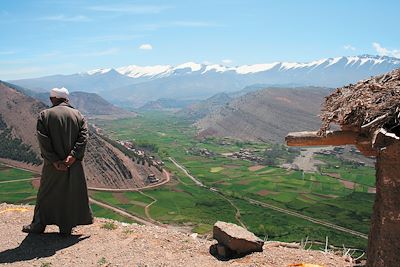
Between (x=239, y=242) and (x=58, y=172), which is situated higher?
(x=58, y=172)

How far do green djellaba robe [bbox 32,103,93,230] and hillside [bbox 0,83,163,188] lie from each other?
184ft

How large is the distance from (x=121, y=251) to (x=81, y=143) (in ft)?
6.35

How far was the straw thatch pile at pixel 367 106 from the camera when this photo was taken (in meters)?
4.20

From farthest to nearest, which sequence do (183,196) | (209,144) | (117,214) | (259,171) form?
(209,144)
(259,171)
(183,196)
(117,214)

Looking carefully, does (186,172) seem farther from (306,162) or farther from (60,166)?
(60,166)

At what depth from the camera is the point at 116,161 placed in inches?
2665

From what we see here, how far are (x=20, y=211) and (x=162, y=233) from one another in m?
3.45

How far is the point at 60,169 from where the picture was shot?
634cm

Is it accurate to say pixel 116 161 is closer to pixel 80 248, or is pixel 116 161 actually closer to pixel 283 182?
pixel 283 182

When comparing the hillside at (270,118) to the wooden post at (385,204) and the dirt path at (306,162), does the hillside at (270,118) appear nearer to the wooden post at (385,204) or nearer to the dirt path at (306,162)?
the dirt path at (306,162)

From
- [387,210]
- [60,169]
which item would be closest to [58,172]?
[60,169]

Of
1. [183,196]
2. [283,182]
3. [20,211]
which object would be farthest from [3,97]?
[20,211]

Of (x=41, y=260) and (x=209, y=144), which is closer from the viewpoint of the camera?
(x=41, y=260)

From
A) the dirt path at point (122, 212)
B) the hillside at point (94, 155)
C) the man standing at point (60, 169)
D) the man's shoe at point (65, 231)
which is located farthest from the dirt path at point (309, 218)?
the man standing at point (60, 169)
